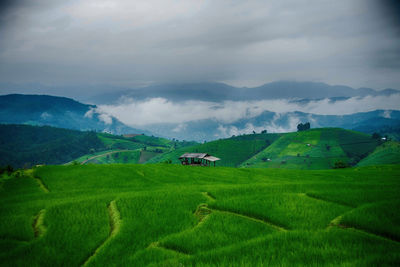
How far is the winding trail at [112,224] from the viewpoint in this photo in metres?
7.63

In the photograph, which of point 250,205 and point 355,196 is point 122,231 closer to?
point 250,205

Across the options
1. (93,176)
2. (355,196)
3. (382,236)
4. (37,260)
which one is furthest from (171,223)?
(93,176)

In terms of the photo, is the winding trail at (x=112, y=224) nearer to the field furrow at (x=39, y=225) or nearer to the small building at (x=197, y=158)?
the field furrow at (x=39, y=225)

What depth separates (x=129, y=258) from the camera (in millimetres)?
7059

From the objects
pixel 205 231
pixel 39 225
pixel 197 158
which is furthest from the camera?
pixel 197 158

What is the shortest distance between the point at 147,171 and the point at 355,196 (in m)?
24.5

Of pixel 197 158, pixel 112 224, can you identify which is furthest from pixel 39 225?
pixel 197 158

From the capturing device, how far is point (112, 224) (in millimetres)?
→ 10438

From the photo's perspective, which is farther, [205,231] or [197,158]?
[197,158]

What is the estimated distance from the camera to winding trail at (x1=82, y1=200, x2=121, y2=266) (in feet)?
25.0

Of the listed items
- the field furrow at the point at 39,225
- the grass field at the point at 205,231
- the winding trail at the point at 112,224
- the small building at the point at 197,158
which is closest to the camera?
the grass field at the point at 205,231

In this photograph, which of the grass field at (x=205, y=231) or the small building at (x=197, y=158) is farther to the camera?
the small building at (x=197, y=158)

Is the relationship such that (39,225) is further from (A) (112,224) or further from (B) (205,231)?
(B) (205,231)

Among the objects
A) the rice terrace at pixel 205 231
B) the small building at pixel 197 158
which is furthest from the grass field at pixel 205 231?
the small building at pixel 197 158
